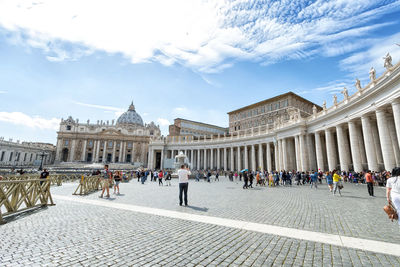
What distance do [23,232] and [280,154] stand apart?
3549cm

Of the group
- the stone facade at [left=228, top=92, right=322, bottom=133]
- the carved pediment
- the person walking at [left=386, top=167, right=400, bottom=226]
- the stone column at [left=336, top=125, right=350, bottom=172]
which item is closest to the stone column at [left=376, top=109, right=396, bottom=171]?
the stone column at [left=336, top=125, right=350, bottom=172]

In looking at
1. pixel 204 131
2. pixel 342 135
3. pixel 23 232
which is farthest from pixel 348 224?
pixel 204 131

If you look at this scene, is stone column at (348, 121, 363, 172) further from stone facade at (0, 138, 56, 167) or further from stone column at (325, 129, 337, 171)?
stone facade at (0, 138, 56, 167)

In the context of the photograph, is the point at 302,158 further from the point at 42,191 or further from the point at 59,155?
the point at 59,155

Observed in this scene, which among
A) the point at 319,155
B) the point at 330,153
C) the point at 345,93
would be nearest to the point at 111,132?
the point at 319,155

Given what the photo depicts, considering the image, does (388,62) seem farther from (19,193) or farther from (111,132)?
(111,132)

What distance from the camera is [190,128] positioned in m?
80.9

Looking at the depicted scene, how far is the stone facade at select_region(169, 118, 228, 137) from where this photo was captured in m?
74.8

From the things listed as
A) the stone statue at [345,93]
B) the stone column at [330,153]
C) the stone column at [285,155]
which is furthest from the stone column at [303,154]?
the stone statue at [345,93]

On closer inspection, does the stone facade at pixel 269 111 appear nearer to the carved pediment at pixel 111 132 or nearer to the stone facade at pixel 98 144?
the stone facade at pixel 98 144

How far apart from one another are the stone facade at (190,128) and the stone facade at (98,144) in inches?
860

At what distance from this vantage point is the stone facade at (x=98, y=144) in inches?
3420

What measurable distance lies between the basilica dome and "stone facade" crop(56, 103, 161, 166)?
24.7 metres

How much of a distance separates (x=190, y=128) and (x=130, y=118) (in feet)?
195
